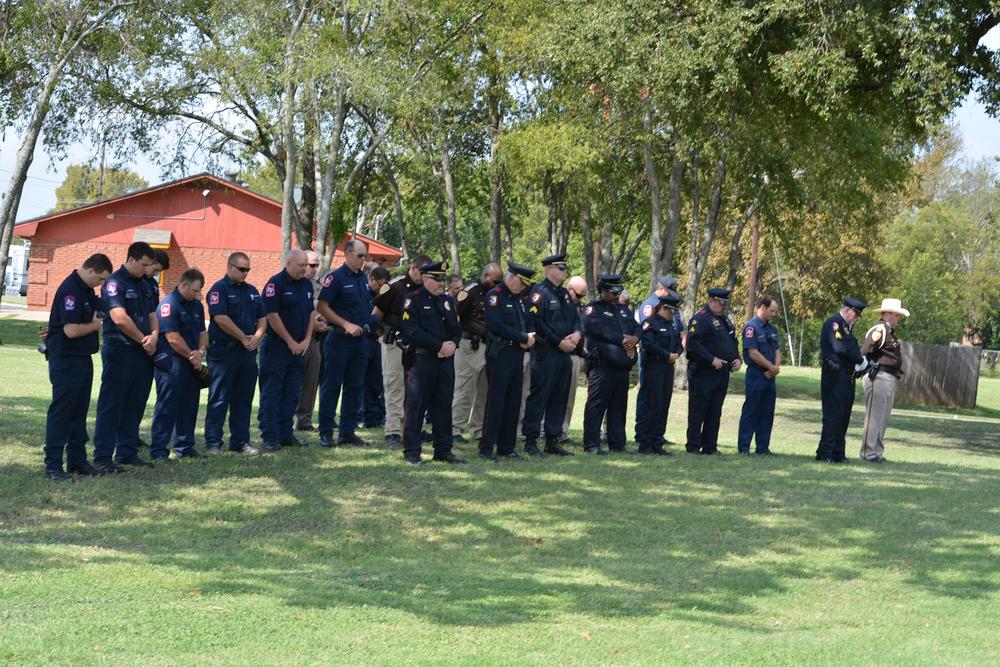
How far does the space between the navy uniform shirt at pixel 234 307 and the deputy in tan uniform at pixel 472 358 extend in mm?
2559

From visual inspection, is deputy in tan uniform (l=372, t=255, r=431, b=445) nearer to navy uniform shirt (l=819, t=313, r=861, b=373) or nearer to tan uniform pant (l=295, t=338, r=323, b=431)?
tan uniform pant (l=295, t=338, r=323, b=431)

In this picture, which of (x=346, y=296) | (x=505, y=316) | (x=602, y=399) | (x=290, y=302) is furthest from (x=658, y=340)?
(x=290, y=302)

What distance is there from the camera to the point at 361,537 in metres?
9.16

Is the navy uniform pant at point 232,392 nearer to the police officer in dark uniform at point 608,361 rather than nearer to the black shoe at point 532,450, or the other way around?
the black shoe at point 532,450

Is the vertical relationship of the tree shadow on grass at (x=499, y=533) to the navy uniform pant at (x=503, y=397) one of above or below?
below

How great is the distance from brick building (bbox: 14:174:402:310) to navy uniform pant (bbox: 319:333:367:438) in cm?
3924

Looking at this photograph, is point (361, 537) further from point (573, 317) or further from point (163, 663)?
point (573, 317)

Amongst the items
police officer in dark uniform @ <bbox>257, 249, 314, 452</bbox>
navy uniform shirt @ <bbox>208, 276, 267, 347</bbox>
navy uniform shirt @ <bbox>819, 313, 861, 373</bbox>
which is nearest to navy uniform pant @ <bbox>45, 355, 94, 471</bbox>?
navy uniform shirt @ <bbox>208, 276, 267, 347</bbox>

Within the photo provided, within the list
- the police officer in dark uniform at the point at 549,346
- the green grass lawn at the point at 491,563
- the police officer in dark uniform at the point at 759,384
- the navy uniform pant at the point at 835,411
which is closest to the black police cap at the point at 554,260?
the police officer in dark uniform at the point at 549,346

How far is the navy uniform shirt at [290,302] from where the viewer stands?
12.4 metres

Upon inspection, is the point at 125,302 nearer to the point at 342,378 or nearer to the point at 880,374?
the point at 342,378

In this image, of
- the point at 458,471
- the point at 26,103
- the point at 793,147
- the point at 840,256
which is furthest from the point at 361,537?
the point at 840,256

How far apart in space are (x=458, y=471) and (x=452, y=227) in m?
25.6

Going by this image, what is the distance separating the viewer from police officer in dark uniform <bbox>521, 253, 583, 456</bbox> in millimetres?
13430
